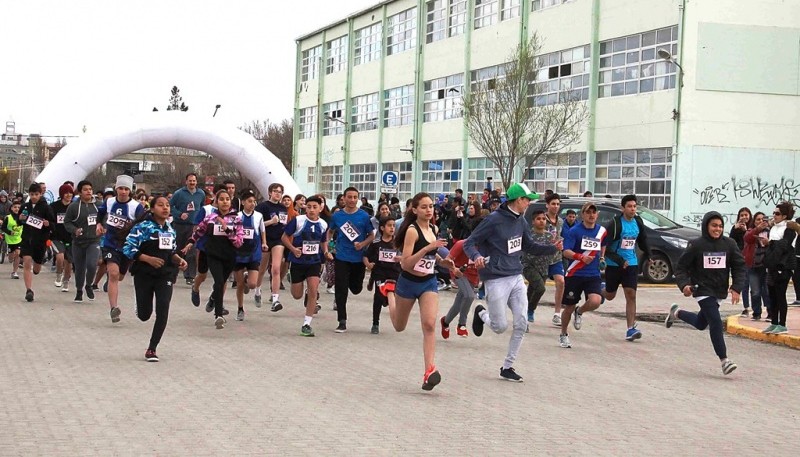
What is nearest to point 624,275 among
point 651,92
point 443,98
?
point 651,92

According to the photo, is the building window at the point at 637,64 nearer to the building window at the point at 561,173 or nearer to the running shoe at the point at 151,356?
the building window at the point at 561,173

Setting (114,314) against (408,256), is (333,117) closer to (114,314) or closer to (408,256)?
(114,314)

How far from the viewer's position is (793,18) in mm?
32969

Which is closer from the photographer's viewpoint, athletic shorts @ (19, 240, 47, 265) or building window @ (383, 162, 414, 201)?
athletic shorts @ (19, 240, 47, 265)

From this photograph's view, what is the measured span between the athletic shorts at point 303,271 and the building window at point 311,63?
49737 millimetres

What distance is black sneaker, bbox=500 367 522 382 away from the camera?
998 centimetres

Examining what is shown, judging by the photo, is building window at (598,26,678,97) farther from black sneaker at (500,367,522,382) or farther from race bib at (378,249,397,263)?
black sneaker at (500,367,522,382)

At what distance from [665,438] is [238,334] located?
678cm

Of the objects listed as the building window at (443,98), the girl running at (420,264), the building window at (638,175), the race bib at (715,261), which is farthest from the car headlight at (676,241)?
the building window at (443,98)

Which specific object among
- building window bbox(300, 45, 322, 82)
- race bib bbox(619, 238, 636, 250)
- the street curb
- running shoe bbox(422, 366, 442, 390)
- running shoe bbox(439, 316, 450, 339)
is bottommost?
the street curb

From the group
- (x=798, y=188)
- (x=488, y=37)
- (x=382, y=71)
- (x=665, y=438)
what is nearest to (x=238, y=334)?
(x=665, y=438)

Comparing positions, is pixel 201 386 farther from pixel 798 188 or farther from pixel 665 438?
pixel 798 188

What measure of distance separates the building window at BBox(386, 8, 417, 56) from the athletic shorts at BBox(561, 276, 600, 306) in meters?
38.3

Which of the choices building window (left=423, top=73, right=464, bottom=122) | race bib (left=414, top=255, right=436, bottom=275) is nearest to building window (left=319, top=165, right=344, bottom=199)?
building window (left=423, top=73, right=464, bottom=122)
